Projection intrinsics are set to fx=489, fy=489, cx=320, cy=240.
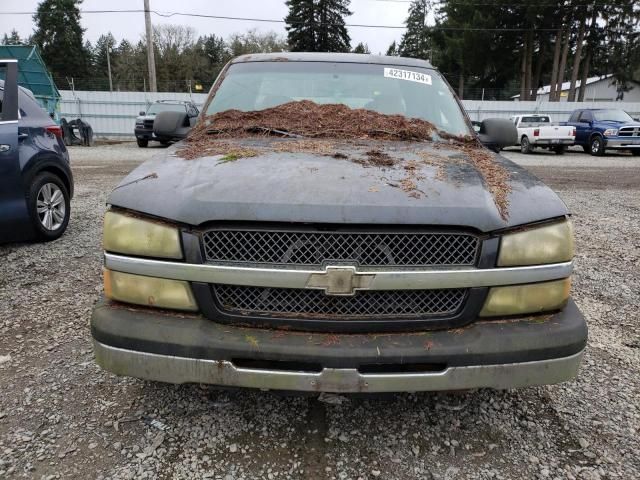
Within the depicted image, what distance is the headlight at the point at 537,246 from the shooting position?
1.96 metres

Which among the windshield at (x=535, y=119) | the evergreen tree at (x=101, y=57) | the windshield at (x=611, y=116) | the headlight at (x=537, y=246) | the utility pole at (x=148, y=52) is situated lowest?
the headlight at (x=537, y=246)

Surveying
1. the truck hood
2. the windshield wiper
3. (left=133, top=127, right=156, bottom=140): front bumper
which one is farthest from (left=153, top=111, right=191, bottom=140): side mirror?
(left=133, top=127, right=156, bottom=140): front bumper

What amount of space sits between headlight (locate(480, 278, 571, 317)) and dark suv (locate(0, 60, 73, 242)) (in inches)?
181

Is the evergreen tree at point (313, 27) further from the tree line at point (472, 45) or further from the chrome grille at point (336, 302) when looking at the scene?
the chrome grille at point (336, 302)

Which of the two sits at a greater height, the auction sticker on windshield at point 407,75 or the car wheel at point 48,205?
the auction sticker on windshield at point 407,75

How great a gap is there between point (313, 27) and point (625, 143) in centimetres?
4185

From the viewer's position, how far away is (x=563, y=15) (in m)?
37.2


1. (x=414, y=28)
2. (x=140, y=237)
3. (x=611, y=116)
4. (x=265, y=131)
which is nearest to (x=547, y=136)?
(x=611, y=116)

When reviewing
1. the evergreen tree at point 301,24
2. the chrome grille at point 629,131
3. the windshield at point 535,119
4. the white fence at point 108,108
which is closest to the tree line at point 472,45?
the evergreen tree at point 301,24

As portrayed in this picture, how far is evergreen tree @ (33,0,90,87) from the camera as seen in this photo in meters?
64.2

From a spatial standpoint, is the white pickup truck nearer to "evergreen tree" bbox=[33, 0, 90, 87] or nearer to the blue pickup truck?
the blue pickup truck

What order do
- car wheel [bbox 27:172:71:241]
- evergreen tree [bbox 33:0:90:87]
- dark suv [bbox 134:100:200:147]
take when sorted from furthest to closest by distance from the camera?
evergreen tree [bbox 33:0:90:87]
dark suv [bbox 134:100:200:147]
car wheel [bbox 27:172:71:241]

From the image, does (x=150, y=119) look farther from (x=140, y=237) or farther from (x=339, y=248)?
(x=339, y=248)

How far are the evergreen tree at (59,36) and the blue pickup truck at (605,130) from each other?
2500 inches
